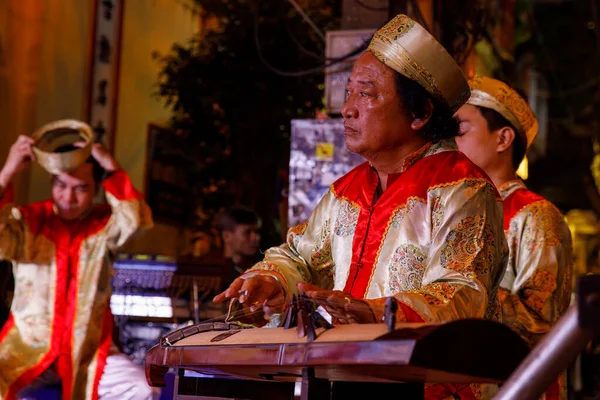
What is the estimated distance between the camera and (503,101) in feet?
15.4

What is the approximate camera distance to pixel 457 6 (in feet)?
23.3

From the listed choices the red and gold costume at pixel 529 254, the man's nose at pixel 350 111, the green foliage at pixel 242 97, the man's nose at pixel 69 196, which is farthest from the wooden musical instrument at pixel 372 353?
the green foliage at pixel 242 97

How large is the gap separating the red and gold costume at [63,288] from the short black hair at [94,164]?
133mm

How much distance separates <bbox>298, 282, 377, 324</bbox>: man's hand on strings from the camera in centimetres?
228

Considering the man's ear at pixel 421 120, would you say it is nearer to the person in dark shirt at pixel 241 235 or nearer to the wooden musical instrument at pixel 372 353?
the wooden musical instrument at pixel 372 353

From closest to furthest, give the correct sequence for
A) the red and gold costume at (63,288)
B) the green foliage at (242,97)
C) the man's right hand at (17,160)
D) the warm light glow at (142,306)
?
the red and gold costume at (63,288)
the man's right hand at (17,160)
the warm light glow at (142,306)
the green foliage at (242,97)

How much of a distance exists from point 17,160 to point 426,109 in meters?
3.54

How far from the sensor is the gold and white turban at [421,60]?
3.11 meters

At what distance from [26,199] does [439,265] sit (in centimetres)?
633

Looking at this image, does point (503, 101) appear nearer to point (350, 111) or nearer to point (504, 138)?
point (504, 138)

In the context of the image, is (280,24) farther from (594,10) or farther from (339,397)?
(339,397)

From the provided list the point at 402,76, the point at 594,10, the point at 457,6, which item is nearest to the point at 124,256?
the point at 457,6

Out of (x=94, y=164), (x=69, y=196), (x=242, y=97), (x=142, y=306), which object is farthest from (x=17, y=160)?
(x=242, y=97)

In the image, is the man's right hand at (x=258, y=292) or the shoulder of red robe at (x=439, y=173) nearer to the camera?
the man's right hand at (x=258, y=292)
